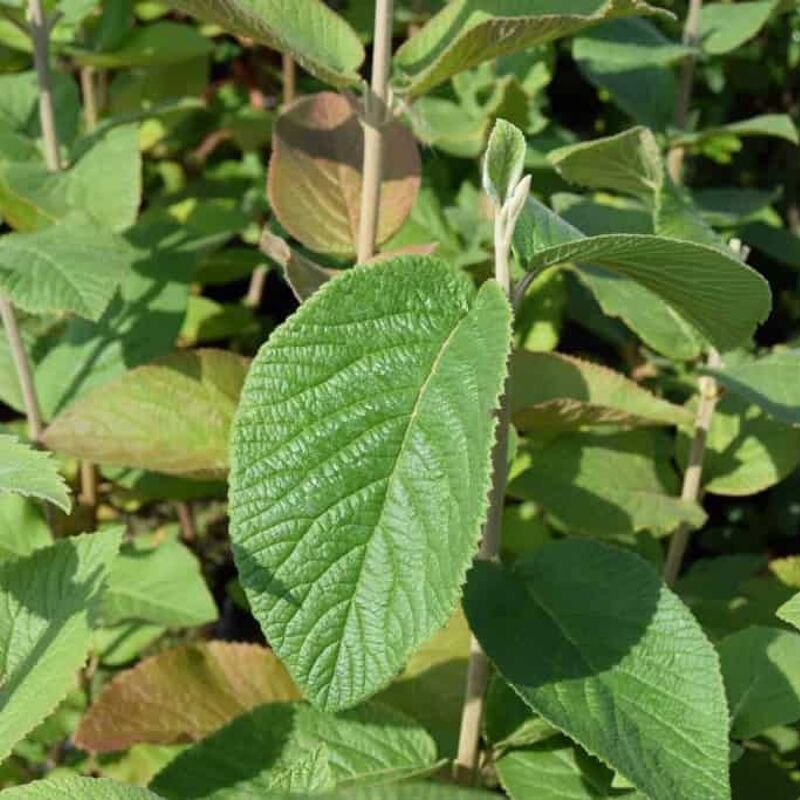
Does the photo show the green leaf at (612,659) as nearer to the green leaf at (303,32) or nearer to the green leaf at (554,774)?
the green leaf at (554,774)

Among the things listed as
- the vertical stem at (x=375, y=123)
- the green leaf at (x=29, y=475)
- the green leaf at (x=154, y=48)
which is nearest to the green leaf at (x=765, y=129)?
the vertical stem at (x=375, y=123)

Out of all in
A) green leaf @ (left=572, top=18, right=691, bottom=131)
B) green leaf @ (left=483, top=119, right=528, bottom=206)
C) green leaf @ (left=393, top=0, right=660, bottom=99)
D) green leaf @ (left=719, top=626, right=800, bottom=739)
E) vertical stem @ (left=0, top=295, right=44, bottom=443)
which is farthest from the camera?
green leaf @ (left=572, top=18, right=691, bottom=131)

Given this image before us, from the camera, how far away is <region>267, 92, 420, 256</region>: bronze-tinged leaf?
1484 mm

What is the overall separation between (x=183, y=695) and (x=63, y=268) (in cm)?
48

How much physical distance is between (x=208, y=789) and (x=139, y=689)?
25 cm

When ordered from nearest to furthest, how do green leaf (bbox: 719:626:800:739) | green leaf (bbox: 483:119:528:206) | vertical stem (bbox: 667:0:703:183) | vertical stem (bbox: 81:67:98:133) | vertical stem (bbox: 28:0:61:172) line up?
green leaf (bbox: 483:119:528:206) → green leaf (bbox: 719:626:800:739) → vertical stem (bbox: 28:0:61:172) → vertical stem (bbox: 667:0:703:183) → vertical stem (bbox: 81:67:98:133)

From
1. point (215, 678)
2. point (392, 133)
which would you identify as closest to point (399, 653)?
point (215, 678)

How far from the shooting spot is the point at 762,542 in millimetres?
2260

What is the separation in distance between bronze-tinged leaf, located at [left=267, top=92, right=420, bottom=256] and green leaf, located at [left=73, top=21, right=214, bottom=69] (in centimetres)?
53

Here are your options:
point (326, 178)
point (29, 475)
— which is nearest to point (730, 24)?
point (326, 178)

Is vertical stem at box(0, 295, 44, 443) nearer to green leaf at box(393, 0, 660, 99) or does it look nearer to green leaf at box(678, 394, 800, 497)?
green leaf at box(393, 0, 660, 99)

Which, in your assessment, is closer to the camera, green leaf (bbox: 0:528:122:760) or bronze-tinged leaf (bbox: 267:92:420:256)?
green leaf (bbox: 0:528:122:760)

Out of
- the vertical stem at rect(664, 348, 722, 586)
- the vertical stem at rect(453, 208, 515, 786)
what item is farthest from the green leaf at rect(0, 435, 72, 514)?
the vertical stem at rect(664, 348, 722, 586)

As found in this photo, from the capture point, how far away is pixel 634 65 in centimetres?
197
